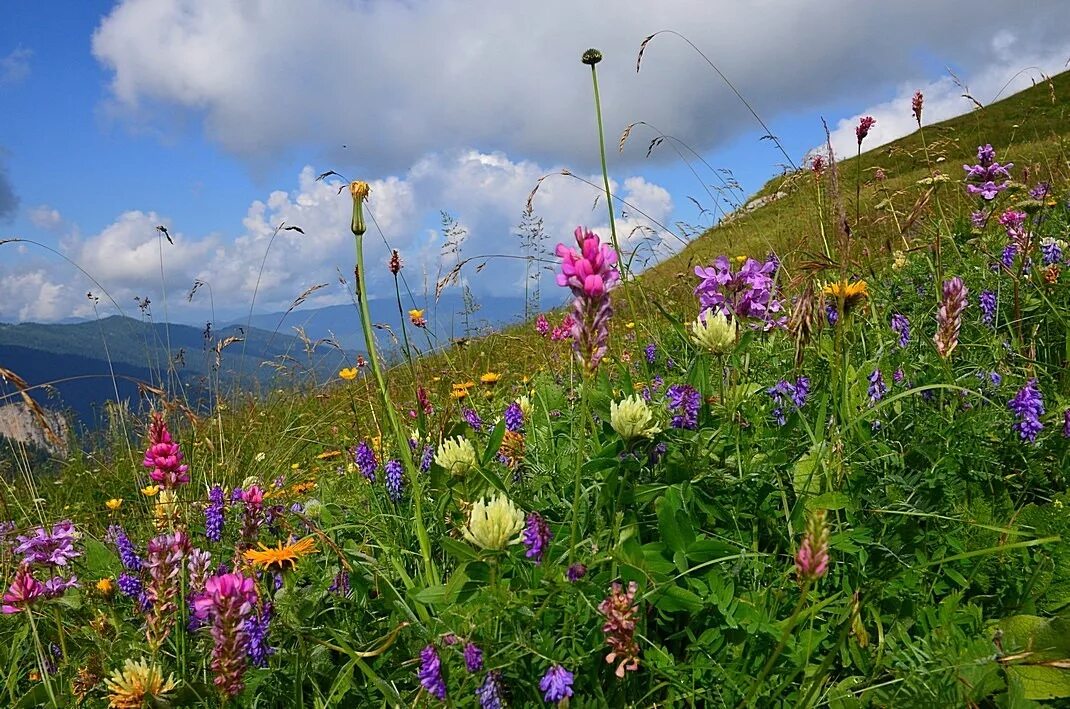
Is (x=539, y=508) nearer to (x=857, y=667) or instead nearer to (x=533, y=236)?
(x=857, y=667)

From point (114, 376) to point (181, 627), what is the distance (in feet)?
9.36

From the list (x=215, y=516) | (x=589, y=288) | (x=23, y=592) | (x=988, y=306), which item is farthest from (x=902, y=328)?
(x=23, y=592)

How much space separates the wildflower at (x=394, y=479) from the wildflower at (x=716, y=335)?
1.09 metres

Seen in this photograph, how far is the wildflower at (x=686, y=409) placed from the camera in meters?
2.01

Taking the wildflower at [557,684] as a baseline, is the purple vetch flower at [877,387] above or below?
above

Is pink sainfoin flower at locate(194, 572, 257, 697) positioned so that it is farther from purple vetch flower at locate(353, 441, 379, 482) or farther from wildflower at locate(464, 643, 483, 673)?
purple vetch flower at locate(353, 441, 379, 482)

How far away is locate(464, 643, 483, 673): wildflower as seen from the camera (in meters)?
1.38

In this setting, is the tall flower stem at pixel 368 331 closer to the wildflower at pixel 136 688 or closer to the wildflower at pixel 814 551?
the wildflower at pixel 136 688

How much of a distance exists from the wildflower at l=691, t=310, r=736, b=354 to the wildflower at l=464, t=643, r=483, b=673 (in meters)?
0.99

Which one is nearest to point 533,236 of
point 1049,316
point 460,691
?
point 1049,316

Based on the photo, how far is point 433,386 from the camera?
17.7 feet

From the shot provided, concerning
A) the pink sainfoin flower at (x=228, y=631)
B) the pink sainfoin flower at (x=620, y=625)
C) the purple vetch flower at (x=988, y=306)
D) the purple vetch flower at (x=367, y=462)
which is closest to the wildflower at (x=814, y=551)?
the pink sainfoin flower at (x=620, y=625)

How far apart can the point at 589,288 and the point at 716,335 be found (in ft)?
2.44

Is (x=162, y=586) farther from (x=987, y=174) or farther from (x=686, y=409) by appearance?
(x=987, y=174)
